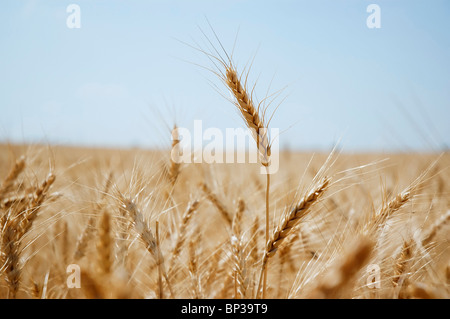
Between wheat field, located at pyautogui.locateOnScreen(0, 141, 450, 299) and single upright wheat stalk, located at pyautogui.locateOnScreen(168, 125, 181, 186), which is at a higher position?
single upright wheat stalk, located at pyautogui.locateOnScreen(168, 125, 181, 186)

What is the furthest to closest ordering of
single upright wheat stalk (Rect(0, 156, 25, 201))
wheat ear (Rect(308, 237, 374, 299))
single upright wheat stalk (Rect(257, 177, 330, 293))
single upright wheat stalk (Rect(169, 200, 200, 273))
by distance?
single upright wheat stalk (Rect(0, 156, 25, 201))
single upright wheat stalk (Rect(169, 200, 200, 273))
single upright wheat stalk (Rect(257, 177, 330, 293))
wheat ear (Rect(308, 237, 374, 299))

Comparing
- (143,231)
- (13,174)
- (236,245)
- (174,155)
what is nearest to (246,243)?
(236,245)

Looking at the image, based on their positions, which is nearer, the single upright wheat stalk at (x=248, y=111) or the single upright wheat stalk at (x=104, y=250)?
the single upright wheat stalk at (x=104, y=250)

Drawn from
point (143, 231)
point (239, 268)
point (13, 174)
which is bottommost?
point (239, 268)

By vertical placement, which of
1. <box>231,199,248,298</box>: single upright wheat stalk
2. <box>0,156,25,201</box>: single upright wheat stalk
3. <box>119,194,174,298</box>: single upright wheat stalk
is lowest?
<box>231,199,248,298</box>: single upright wheat stalk

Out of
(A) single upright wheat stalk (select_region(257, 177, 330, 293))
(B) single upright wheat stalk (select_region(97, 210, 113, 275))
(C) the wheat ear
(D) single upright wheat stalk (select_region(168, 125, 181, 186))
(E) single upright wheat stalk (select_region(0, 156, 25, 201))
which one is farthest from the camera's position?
(E) single upright wheat stalk (select_region(0, 156, 25, 201))

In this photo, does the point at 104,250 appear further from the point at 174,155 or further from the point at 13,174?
the point at 13,174

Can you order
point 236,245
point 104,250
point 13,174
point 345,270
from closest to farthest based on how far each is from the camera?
point 345,270 → point 104,250 → point 236,245 → point 13,174

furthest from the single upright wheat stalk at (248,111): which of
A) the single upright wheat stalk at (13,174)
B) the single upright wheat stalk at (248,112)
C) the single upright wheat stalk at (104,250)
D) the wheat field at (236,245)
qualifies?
the single upright wheat stalk at (13,174)

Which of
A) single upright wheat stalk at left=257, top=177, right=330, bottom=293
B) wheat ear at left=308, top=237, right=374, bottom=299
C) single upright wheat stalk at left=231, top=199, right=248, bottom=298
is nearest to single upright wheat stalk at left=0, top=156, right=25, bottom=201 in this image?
single upright wheat stalk at left=231, top=199, right=248, bottom=298

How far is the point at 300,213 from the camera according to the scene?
0.97 m

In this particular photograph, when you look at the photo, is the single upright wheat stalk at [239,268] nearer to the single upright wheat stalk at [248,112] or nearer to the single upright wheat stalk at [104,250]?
the single upright wheat stalk at [248,112]

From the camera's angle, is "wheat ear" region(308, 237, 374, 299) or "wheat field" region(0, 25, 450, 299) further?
"wheat field" region(0, 25, 450, 299)

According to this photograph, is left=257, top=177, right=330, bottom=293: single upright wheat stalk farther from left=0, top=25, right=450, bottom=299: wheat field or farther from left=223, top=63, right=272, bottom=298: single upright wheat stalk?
left=223, top=63, right=272, bottom=298: single upright wheat stalk
